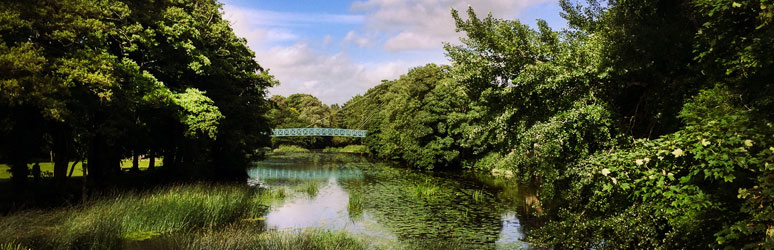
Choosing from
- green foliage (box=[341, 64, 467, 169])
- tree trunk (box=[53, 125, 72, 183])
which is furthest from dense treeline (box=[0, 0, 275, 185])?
green foliage (box=[341, 64, 467, 169])

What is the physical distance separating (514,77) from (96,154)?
711 inches

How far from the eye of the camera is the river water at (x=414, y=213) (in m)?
14.9

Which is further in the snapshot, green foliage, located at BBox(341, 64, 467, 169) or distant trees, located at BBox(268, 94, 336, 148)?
distant trees, located at BBox(268, 94, 336, 148)

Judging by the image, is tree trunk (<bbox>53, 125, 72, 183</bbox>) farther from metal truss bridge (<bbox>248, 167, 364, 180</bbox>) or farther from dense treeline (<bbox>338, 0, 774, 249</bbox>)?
metal truss bridge (<bbox>248, 167, 364, 180</bbox>)

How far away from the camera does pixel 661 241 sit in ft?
30.1

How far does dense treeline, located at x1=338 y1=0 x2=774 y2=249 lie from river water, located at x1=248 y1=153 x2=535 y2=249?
3.07m

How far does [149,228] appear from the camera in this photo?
1238cm

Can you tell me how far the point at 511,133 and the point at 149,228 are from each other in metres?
10.3

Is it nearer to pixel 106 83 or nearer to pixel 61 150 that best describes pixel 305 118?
pixel 61 150

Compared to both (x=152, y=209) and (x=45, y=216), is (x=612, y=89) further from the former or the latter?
(x=45, y=216)

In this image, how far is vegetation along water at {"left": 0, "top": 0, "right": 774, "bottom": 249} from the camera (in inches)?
288

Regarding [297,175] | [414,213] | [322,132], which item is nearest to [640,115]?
[414,213]

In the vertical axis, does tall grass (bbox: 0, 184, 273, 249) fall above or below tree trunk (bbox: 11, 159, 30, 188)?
below

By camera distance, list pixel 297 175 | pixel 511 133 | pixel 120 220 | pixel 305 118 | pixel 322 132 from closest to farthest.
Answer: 1. pixel 120 220
2. pixel 511 133
3. pixel 297 175
4. pixel 322 132
5. pixel 305 118
